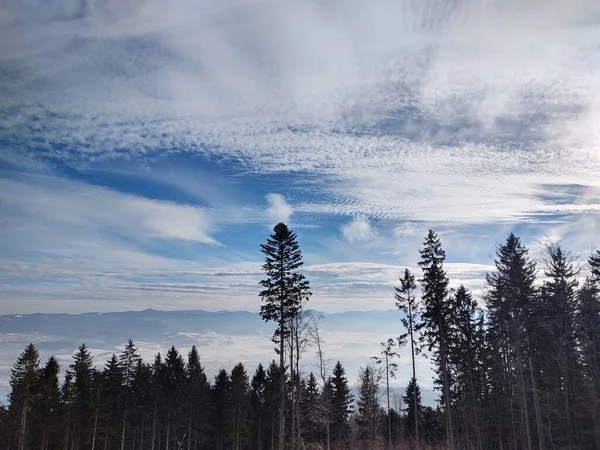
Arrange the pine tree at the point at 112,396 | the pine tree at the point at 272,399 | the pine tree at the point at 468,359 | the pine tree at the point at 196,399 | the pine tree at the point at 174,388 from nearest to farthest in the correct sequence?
1. the pine tree at the point at 468,359
2. the pine tree at the point at 112,396
3. the pine tree at the point at 174,388
4. the pine tree at the point at 196,399
5. the pine tree at the point at 272,399

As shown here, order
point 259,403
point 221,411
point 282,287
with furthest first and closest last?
point 259,403 → point 221,411 → point 282,287

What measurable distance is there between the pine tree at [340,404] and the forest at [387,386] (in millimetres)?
193

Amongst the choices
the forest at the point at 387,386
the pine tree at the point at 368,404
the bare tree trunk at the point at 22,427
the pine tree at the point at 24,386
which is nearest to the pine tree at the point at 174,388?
the forest at the point at 387,386

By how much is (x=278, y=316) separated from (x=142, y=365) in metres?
42.5

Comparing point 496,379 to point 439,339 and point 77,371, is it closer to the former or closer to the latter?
point 439,339

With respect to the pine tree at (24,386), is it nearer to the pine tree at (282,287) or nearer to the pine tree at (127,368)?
the pine tree at (127,368)

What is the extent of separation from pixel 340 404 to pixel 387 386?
16.8 m

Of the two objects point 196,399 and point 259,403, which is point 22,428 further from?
point 259,403

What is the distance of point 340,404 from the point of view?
65.4 metres

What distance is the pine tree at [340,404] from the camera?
63.3m

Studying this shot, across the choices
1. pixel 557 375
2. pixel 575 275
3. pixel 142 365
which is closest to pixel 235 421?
pixel 142 365

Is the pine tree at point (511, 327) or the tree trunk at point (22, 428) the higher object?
the pine tree at point (511, 327)

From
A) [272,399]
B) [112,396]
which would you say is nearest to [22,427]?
[112,396]

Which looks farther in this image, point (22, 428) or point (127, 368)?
point (127, 368)
